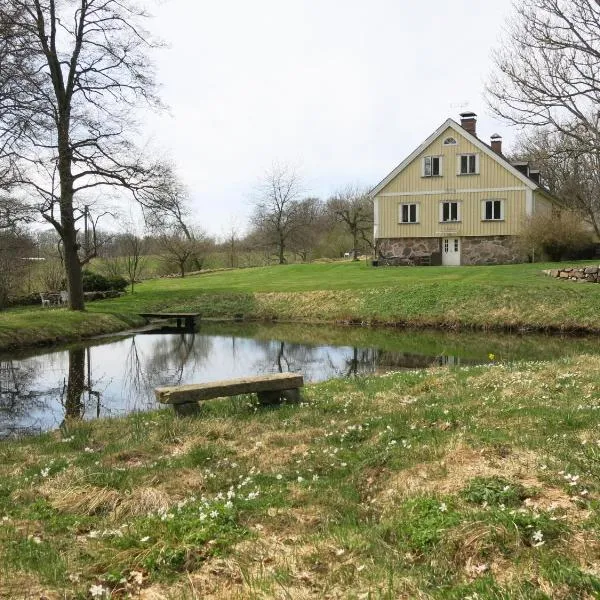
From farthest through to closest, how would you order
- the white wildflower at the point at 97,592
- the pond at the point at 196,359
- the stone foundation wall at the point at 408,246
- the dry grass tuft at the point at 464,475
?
the stone foundation wall at the point at 408,246 → the pond at the point at 196,359 → the dry grass tuft at the point at 464,475 → the white wildflower at the point at 97,592

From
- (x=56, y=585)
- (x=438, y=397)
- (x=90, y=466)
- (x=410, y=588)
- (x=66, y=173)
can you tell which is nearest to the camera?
(x=410, y=588)

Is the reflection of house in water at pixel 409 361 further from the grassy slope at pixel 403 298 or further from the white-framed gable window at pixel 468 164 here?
the white-framed gable window at pixel 468 164

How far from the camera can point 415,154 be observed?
139 ft

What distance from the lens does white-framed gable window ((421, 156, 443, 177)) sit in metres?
42.1

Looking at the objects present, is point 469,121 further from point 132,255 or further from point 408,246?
point 132,255

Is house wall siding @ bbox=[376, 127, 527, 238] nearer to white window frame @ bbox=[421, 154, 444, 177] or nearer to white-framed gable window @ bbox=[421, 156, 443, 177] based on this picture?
white window frame @ bbox=[421, 154, 444, 177]

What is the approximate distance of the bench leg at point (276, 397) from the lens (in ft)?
30.9

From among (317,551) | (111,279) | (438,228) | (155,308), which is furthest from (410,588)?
(438,228)

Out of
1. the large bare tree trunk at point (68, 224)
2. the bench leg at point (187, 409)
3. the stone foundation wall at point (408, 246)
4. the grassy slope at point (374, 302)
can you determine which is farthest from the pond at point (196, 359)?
the stone foundation wall at point (408, 246)

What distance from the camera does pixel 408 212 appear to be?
43.1 meters

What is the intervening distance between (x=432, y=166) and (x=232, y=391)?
36425 mm

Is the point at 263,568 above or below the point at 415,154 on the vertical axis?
below

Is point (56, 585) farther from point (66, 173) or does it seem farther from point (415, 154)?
point (415, 154)

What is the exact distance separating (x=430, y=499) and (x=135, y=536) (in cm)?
231
